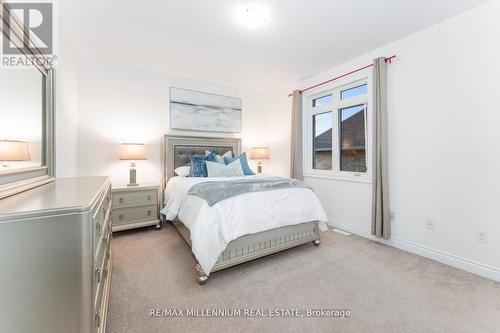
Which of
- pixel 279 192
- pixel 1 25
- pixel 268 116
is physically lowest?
pixel 279 192

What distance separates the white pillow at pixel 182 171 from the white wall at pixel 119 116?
35cm

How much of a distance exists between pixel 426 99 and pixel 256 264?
2.60 m

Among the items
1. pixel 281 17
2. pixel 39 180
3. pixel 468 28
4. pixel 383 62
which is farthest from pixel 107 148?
pixel 468 28

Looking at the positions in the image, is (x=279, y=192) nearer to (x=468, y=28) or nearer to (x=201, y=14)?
(x=201, y=14)

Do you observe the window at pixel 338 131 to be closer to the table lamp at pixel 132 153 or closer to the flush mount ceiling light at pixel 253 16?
the flush mount ceiling light at pixel 253 16

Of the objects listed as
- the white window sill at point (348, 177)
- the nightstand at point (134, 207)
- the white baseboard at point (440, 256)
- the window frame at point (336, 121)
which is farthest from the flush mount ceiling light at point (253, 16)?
the white baseboard at point (440, 256)

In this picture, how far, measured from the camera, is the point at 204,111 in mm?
4070

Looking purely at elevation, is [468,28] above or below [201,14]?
below

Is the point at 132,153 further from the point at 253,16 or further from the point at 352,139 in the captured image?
the point at 352,139

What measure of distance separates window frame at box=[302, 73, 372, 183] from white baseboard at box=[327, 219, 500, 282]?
753mm

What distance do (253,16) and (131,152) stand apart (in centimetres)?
238

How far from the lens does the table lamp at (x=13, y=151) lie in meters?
1.09

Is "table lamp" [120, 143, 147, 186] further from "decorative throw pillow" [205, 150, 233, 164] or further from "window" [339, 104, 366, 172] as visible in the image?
"window" [339, 104, 366, 172]

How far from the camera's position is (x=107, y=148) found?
3334mm
